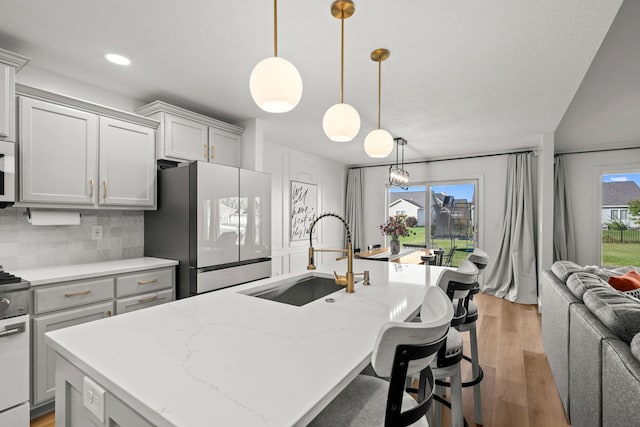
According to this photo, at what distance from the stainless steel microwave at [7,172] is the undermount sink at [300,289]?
69.4 inches

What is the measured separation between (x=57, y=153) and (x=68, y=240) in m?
0.74

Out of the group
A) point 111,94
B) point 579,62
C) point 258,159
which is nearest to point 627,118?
point 579,62

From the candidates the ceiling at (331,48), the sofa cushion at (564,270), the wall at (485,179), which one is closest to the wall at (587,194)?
the wall at (485,179)

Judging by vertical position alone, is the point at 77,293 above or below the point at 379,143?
below

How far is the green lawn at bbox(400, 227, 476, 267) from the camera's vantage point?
5.81m

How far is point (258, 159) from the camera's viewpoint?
3.56 meters

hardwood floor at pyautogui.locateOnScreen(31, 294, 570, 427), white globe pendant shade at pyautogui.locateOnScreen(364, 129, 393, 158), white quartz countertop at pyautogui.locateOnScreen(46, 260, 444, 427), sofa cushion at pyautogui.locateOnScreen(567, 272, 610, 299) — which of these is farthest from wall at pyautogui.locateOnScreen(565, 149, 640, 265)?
white quartz countertop at pyautogui.locateOnScreen(46, 260, 444, 427)

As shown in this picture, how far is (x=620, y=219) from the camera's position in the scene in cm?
505

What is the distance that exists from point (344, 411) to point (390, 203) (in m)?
5.88

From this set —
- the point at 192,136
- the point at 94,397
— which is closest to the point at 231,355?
the point at 94,397

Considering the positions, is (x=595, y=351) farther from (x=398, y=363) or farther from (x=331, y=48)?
(x=331, y=48)

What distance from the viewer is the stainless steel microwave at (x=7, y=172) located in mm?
1994

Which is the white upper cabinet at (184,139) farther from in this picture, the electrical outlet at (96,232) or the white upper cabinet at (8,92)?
the white upper cabinet at (8,92)

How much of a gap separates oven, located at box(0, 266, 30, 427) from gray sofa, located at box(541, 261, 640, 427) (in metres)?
2.89
